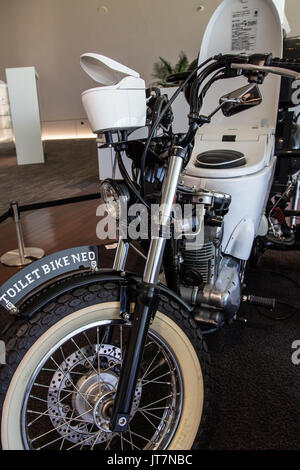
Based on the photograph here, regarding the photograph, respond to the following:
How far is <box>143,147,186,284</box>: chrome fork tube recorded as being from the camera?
0.99 metres

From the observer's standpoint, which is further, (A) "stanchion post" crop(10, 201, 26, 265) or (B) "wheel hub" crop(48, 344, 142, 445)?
(A) "stanchion post" crop(10, 201, 26, 265)

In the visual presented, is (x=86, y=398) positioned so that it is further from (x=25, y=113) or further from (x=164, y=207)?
(x=25, y=113)

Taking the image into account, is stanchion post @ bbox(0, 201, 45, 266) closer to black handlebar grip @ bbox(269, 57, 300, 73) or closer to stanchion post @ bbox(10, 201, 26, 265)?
stanchion post @ bbox(10, 201, 26, 265)

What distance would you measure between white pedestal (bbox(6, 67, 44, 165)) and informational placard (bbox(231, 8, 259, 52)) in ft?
21.4

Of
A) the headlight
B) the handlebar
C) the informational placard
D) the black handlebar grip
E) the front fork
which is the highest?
the informational placard

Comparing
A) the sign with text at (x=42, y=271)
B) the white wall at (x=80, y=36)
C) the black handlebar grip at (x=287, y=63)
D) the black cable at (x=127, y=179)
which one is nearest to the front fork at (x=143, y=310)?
the black cable at (x=127, y=179)

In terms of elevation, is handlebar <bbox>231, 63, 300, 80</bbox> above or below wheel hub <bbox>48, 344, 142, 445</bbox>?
above

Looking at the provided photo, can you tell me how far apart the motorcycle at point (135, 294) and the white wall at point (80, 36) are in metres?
11.0

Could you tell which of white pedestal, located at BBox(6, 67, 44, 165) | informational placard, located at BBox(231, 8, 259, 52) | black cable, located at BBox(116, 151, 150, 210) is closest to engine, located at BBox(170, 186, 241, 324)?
black cable, located at BBox(116, 151, 150, 210)

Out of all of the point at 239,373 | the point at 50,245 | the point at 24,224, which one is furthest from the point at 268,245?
the point at 24,224

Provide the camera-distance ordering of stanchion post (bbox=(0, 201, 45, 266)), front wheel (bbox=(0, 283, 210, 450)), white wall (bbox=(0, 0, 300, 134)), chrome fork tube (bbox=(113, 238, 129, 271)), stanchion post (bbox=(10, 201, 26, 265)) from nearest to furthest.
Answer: front wheel (bbox=(0, 283, 210, 450)), chrome fork tube (bbox=(113, 238, 129, 271)), stanchion post (bbox=(10, 201, 26, 265)), stanchion post (bbox=(0, 201, 45, 266)), white wall (bbox=(0, 0, 300, 134))

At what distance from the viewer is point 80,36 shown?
1145 cm

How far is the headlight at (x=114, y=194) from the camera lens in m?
1.12

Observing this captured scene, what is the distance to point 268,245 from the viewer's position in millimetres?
2398
